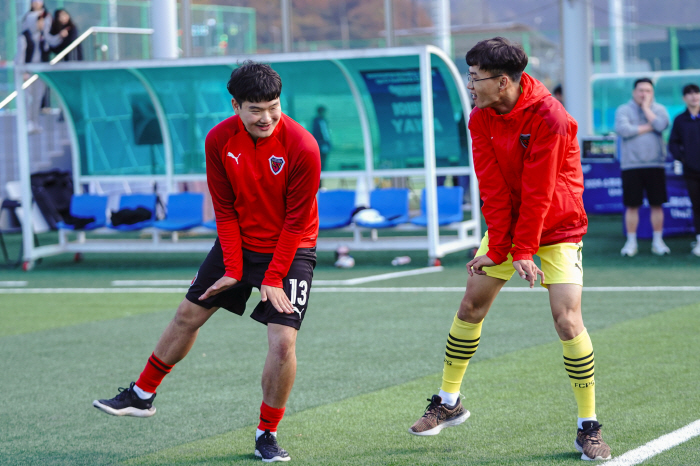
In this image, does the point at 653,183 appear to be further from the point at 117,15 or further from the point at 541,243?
the point at 117,15

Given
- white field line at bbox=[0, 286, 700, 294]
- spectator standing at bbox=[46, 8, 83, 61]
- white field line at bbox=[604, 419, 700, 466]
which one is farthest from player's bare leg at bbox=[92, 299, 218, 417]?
spectator standing at bbox=[46, 8, 83, 61]

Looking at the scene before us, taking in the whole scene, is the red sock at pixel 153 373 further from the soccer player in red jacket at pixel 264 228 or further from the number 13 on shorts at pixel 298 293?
the number 13 on shorts at pixel 298 293

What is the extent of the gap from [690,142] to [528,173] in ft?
25.9

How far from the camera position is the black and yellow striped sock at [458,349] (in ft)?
15.2

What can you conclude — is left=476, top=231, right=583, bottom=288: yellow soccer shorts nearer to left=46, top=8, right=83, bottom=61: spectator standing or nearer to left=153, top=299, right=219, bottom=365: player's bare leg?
left=153, top=299, right=219, bottom=365: player's bare leg

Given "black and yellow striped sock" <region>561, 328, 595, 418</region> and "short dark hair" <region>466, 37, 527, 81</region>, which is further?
"black and yellow striped sock" <region>561, 328, 595, 418</region>

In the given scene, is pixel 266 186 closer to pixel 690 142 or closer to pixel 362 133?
pixel 690 142

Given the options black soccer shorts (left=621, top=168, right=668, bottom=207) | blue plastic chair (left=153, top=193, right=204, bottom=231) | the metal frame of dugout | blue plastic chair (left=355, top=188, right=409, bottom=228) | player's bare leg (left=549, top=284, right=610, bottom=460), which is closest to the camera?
player's bare leg (left=549, top=284, right=610, bottom=460)

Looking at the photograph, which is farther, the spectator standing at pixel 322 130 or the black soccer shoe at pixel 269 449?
the spectator standing at pixel 322 130

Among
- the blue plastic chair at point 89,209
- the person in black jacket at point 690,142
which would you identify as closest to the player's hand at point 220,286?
the person in black jacket at point 690,142

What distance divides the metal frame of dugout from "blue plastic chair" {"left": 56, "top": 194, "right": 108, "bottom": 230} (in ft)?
1.10

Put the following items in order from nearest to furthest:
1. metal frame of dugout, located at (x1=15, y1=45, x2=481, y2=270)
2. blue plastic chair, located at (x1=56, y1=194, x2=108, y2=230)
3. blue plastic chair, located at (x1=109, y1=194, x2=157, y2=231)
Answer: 1. metal frame of dugout, located at (x1=15, y1=45, x2=481, y2=270)
2. blue plastic chair, located at (x1=56, y1=194, x2=108, y2=230)
3. blue plastic chair, located at (x1=109, y1=194, x2=157, y2=231)

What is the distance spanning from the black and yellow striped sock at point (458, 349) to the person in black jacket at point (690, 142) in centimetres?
765

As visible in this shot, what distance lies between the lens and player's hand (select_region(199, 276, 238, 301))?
14.4 ft
